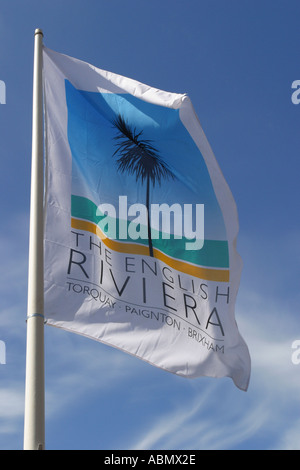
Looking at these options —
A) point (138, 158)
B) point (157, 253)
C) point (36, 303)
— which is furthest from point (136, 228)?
point (36, 303)

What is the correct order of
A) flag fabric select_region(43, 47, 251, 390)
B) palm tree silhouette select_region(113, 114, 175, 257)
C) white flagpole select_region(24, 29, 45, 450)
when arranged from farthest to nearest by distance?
palm tree silhouette select_region(113, 114, 175, 257) < flag fabric select_region(43, 47, 251, 390) < white flagpole select_region(24, 29, 45, 450)

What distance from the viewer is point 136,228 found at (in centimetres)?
1153

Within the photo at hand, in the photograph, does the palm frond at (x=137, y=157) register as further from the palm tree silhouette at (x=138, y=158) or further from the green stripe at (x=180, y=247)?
the green stripe at (x=180, y=247)

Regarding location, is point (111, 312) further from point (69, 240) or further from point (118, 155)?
point (118, 155)

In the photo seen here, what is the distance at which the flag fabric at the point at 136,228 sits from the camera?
10.4 metres

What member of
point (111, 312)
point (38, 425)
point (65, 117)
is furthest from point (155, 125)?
point (38, 425)

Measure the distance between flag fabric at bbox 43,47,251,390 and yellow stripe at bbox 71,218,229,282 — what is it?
0.07 feet

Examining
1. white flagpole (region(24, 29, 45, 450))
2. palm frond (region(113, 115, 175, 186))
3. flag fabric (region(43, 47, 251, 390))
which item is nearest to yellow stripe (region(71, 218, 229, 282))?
flag fabric (region(43, 47, 251, 390))

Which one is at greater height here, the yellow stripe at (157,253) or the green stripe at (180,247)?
the green stripe at (180,247)

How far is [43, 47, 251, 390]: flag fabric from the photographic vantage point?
10352 mm

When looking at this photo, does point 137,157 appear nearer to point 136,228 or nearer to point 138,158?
point 138,158

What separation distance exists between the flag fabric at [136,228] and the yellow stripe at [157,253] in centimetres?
2

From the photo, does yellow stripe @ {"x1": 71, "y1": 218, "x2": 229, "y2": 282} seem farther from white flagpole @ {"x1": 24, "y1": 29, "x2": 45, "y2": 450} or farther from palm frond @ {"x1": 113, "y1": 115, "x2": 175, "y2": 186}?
palm frond @ {"x1": 113, "y1": 115, "x2": 175, "y2": 186}

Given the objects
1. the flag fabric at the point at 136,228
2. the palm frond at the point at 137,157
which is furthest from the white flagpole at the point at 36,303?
the palm frond at the point at 137,157
